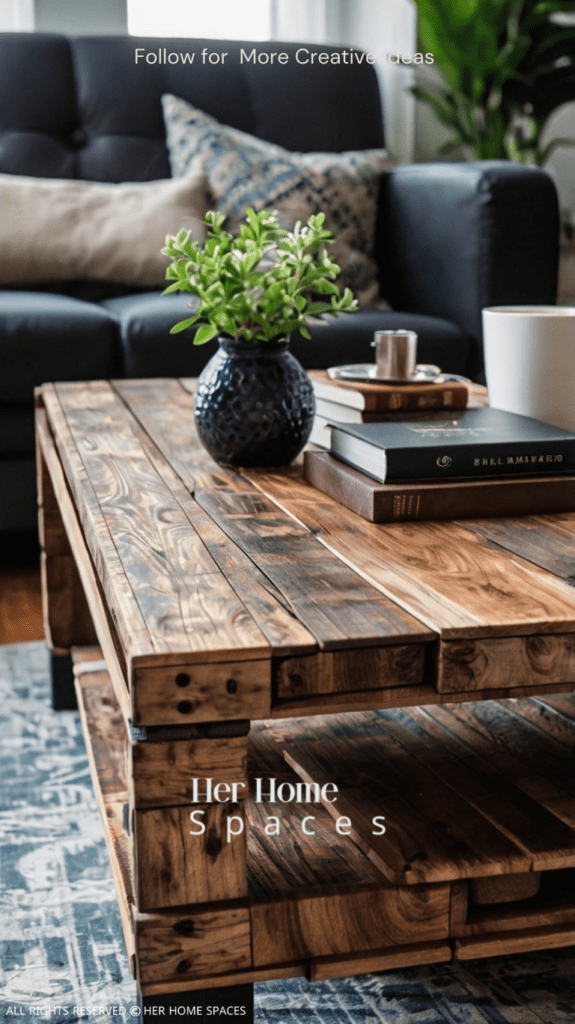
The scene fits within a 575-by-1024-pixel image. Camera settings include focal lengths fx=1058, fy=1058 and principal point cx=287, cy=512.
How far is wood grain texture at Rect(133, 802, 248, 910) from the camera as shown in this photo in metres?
0.58

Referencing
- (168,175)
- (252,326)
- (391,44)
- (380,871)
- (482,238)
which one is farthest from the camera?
(391,44)

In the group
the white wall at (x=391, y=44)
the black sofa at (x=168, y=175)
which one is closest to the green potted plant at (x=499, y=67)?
the white wall at (x=391, y=44)

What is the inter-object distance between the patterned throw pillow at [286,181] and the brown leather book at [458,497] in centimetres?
152

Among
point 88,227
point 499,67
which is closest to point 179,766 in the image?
point 88,227

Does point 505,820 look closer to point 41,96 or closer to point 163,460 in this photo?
point 163,460

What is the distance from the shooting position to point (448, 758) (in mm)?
844

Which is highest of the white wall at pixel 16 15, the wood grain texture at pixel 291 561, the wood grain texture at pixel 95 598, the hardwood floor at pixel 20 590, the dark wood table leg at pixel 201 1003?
the white wall at pixel 16 15

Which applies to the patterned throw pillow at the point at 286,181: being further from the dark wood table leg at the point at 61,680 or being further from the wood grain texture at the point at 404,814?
the wood grain texture at the point at 404,814

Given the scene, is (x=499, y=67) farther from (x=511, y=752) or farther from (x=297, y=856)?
(x=297, y=856)

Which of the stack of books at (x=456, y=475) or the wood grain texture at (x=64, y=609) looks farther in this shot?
the wood grain texture at (x=64, y=609)

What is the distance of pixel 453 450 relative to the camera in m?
0.86

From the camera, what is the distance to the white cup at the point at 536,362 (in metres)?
1.07

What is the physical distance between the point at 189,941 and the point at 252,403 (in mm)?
531

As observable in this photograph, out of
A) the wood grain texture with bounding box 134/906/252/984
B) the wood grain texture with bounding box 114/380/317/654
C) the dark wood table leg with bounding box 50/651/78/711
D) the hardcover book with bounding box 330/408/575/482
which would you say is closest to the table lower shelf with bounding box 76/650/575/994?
the wood grain texture with bounding box 134/906/252/984
